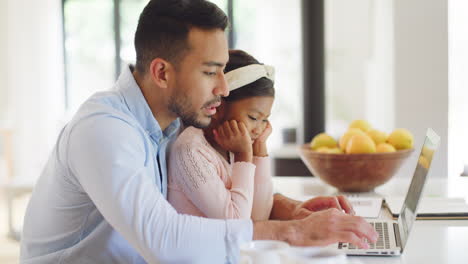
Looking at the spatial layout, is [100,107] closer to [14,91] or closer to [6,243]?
[6,243]

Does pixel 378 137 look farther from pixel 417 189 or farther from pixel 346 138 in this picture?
pixel 417 189

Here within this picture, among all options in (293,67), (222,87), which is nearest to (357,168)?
(222,87)

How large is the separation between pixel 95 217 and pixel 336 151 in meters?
1.03

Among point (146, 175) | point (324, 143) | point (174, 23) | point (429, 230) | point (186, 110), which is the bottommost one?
point (429, 230)

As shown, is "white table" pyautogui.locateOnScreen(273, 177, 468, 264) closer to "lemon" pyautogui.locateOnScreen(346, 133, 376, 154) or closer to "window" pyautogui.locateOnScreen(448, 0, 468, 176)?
"lemon" pyautogui.locateOnScreen(346, 133, 376, 154)

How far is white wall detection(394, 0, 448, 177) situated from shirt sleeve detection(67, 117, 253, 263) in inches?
90.4

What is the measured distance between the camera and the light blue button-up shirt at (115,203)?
1175mm

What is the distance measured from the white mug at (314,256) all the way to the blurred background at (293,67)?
2443 mm

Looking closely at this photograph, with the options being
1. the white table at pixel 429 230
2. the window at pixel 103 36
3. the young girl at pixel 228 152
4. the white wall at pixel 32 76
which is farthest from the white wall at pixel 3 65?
the young girl at pixel 228 152

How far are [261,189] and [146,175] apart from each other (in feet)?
1.91

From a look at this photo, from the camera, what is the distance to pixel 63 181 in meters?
1.34

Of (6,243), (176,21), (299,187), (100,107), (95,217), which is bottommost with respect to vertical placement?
(6,243)

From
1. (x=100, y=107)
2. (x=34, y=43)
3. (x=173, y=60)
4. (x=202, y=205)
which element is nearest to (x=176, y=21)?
(x=173, y=60)

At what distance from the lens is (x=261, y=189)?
1.73 m
